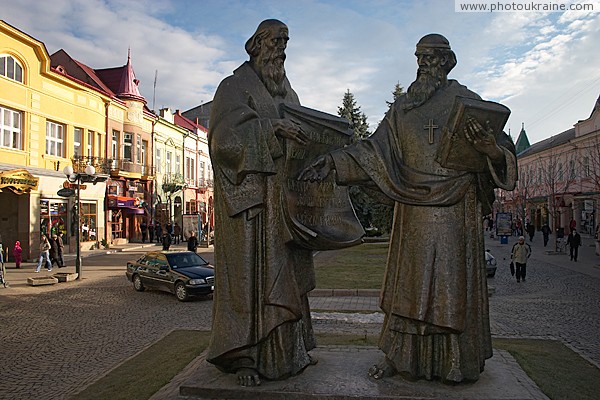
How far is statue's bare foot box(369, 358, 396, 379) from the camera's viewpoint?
445 centimetres

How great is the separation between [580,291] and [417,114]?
43.7 feet

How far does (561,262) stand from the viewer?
911 inches

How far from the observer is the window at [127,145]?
34875 millimetres

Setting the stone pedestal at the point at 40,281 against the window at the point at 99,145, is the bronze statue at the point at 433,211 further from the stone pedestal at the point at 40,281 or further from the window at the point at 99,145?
the window at the point at 99,145

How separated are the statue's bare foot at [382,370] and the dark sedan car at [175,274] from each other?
1035 cm

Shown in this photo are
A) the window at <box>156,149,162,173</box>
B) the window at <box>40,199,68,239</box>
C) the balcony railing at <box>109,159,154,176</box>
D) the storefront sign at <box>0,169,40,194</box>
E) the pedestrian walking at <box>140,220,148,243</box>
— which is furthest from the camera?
the window at <box>156,149,162,173</box>

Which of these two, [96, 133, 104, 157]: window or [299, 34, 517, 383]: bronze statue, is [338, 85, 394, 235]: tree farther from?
[299, 34, 517, 383]: bronze statue

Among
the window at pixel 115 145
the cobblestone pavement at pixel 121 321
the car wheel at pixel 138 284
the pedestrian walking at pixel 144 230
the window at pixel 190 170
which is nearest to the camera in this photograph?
the cobblestone pavement at pixel 121 321

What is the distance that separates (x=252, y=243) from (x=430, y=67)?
7.50ft

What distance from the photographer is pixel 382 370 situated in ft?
14.7

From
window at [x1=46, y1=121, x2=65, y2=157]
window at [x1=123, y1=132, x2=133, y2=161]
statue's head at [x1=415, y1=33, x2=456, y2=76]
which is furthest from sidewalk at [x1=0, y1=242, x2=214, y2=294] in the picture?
statue's head at [x1=415, y1=33, x2=456, y2=76]

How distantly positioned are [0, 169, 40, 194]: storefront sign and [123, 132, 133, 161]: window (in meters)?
10.7

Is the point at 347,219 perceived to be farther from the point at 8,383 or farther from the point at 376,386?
the point at 8,383

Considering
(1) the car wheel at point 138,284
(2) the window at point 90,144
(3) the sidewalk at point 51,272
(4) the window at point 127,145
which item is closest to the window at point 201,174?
(4) the window at point 127,145
